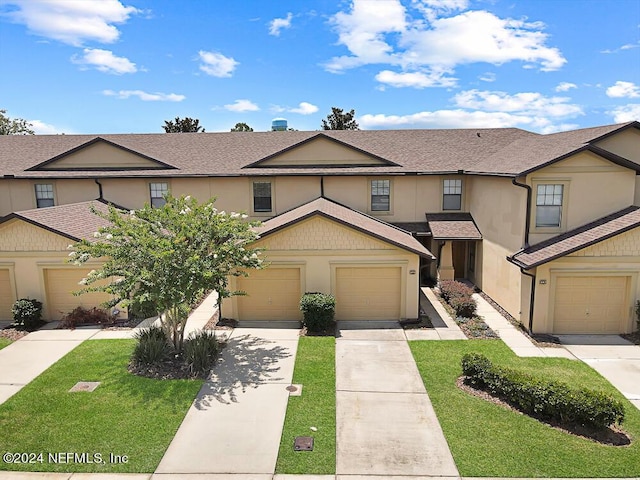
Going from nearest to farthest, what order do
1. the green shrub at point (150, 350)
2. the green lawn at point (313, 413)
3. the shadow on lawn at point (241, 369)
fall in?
the green lawn at point (313, 413), the shadow on lawn at point (241, 369), the green shrub at point (150, 350)

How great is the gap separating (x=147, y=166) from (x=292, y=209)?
7.60 metres

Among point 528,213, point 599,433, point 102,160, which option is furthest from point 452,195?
point 102,160

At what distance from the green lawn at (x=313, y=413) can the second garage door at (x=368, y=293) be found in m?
2.34

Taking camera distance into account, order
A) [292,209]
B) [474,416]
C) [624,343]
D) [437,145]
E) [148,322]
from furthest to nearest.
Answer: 1. [437,145]
2. [292,209]
3. [148,322]
4. [624,343]
5. [474,416]

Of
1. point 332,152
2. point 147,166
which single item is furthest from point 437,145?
point 147,166

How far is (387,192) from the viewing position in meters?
20.3

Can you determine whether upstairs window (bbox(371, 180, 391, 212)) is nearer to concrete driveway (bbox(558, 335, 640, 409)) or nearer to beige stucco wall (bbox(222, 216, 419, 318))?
beige stucco wall (bbox(222, 216, 419, 318))

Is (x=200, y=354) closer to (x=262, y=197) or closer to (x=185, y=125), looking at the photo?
(x=262, y=197)

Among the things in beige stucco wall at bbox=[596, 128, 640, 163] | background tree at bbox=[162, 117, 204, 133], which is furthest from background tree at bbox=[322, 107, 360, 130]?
beige stucco wall at bbox=[596, 128, 640, 163]

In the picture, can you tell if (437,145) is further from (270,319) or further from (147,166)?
(147,166)

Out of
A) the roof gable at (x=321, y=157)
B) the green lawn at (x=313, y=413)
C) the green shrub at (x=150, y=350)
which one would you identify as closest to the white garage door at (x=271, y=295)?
the green lawn at (x=313, y=413)

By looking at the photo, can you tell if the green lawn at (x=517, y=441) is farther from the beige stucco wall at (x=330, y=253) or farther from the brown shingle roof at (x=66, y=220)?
the brown shingle roof at (x=66, y=220)

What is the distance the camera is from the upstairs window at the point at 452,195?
20281 millimetres

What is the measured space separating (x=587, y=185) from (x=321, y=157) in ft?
36.0
